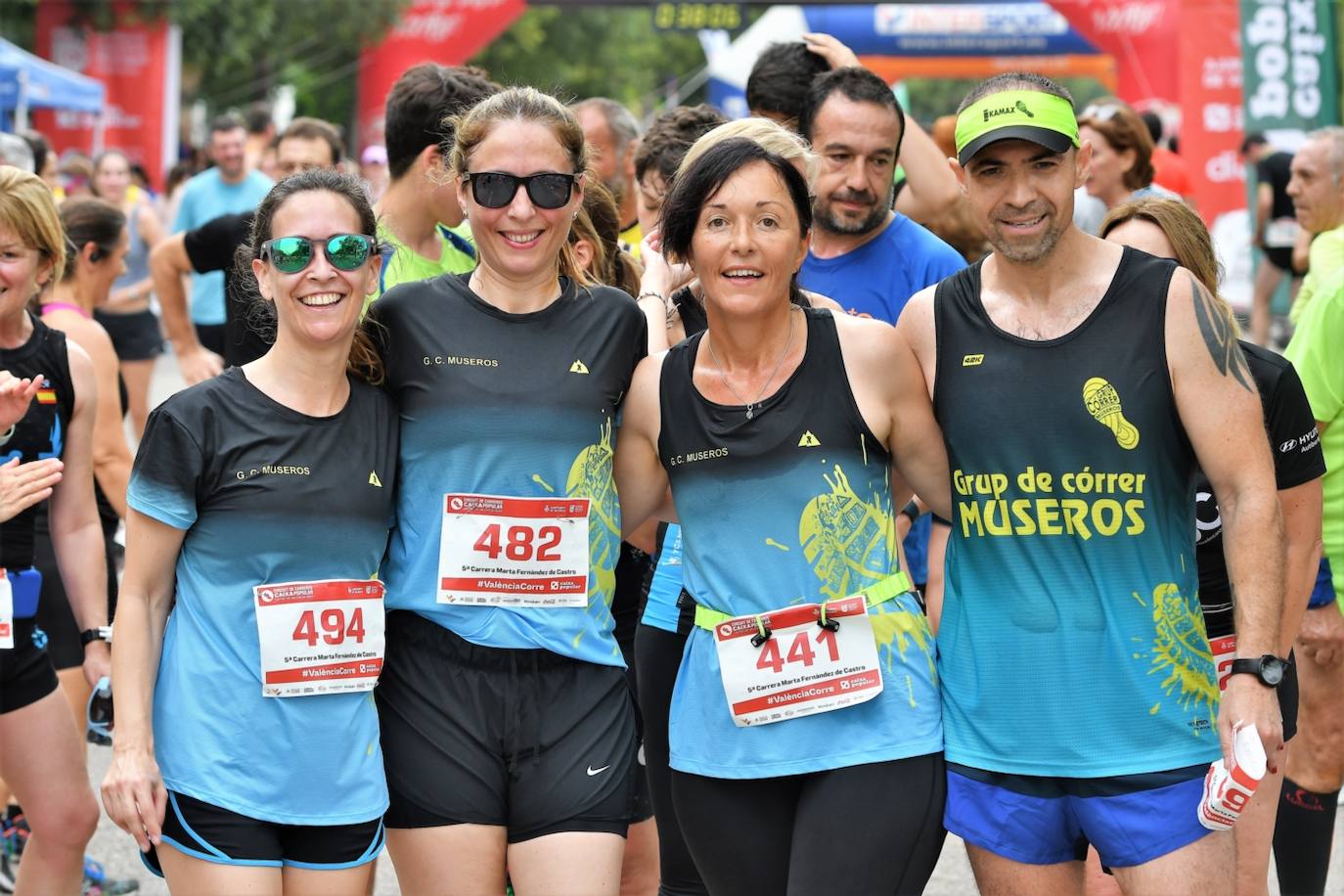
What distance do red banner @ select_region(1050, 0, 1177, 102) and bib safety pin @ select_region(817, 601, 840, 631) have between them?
2386cm

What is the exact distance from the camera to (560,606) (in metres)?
3.40

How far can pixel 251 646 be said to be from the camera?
10.7 feet

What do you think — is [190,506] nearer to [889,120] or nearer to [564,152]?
[564,152]

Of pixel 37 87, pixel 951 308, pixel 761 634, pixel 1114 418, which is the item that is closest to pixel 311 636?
pixel 761 634

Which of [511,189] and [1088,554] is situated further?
[511,189]

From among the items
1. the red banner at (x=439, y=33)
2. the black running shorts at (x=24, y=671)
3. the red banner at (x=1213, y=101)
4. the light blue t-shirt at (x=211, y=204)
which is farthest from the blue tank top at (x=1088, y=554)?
the red banner at (x=439, y=33)

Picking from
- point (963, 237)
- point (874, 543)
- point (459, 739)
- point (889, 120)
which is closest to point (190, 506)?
point (459, 739)

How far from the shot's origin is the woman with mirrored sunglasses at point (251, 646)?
10.6ft

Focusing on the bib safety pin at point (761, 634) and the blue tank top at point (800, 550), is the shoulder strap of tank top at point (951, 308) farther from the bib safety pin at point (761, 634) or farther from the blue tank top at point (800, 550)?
the bib safety pin at point (761, 634)

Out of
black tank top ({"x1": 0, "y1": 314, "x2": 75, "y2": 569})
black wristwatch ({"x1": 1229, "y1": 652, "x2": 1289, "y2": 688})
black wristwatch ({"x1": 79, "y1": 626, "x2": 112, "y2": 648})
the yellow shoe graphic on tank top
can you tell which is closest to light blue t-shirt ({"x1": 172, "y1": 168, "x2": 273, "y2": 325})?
black tank top ({"x1": 0, "y1": 314, "x2": 75, "y2": 569})

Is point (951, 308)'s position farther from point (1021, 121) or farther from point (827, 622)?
point (827, 622)

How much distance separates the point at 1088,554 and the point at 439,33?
81.8 feet

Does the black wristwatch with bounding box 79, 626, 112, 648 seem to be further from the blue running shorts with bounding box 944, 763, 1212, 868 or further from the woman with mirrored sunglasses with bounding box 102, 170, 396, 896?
the blue running shorts with bounding box 944, 763, 1212, 868

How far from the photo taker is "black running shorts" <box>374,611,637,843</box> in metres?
3.34
